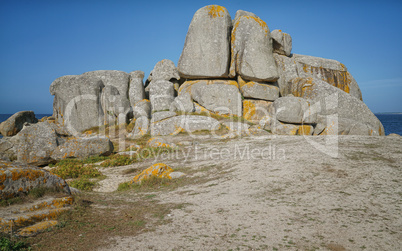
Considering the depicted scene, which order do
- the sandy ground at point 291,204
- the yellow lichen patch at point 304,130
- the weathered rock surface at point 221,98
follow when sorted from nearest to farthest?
the sandy ground at point 291,204 → the yellow lichen patch at point 304,130 → the weathered rock surface at point 221,98

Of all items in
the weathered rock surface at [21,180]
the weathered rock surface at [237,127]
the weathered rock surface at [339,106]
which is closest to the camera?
the weathered rock surface at [21,180]

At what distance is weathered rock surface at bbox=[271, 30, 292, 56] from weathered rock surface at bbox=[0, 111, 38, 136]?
3316cm

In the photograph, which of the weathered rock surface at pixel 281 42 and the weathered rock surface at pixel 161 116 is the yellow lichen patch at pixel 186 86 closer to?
the weathered rock surface at pixel 161 116

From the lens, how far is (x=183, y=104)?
87.4 feet

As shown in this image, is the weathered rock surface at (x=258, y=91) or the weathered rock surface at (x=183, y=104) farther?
the weathered rock surface at (x=258, y=91)

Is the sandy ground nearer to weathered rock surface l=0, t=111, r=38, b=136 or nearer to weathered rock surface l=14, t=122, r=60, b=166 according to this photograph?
weathered rock surface l=14, t=122, r=60, b=166

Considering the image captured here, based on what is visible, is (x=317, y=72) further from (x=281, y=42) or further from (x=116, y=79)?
(x=116, y=79)

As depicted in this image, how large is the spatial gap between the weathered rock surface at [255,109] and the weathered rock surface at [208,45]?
14.3 feet

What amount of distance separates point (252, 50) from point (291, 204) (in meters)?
24.0

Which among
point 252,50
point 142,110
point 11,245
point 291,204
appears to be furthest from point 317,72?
point 11,245

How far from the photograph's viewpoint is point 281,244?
516cm

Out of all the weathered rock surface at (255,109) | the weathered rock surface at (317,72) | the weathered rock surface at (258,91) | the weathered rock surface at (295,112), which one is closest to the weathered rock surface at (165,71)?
the weathered rock surface at (258,91)

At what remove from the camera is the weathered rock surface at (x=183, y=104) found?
26.5 m

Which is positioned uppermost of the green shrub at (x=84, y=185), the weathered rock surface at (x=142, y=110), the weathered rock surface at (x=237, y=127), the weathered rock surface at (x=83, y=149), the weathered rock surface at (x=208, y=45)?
the weathered rock surface at (x=208, y=45)
